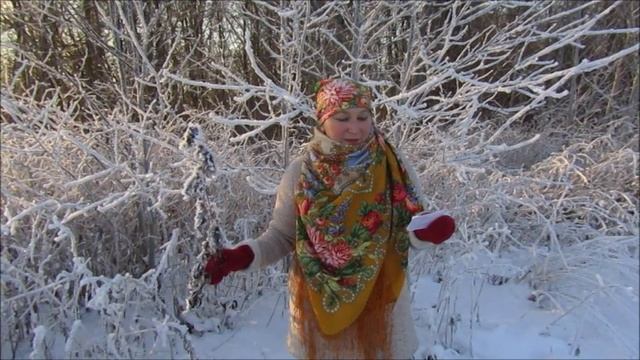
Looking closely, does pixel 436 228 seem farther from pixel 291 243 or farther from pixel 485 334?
pixel 485 334

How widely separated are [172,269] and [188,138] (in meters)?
1.70

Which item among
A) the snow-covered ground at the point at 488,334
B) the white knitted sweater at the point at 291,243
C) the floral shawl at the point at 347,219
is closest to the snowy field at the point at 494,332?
the snow-covered ground at the point at 488,334

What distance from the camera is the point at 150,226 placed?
3541mm

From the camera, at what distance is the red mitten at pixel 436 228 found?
1.55 meters

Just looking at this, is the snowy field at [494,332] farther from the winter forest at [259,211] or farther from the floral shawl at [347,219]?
the floral shawl at [347,219]

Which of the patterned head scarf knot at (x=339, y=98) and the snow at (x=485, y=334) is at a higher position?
the patterned head scarf knot at (x=339, y=98)

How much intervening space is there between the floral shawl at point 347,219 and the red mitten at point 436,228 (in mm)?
131

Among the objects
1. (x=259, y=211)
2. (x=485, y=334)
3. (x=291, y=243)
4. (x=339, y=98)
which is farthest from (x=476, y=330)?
(x=339, y=98)

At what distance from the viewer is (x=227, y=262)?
1.65 m

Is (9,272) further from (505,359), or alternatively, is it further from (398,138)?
(505,359)

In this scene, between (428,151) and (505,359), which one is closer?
(505,359)

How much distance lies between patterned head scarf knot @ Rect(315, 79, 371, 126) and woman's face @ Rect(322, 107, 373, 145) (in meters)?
0.02

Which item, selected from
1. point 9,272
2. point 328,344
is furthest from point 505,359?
point 9,272

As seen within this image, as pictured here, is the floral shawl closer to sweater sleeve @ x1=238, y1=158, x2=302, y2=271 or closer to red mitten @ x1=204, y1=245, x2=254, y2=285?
sweater sleeve @ x1=238, y1=158, x2=302, y2=271
